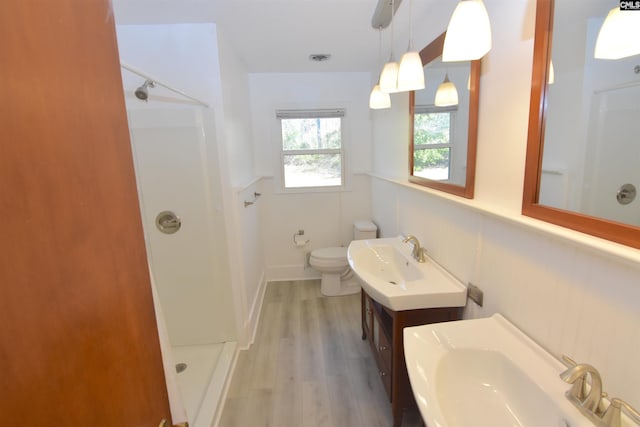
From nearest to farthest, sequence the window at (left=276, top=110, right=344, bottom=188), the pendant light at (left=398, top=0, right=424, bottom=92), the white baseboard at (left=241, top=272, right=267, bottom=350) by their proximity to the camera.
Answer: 1. the pendant light at (left=398, top=0, right=424, bottom=92)
2. the white baseboard at (left=241, top=272, right=267, bottom=350)
3. the window at (left=276, top=110, right=344, bottom=188)

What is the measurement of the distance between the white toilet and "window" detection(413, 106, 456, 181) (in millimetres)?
1175

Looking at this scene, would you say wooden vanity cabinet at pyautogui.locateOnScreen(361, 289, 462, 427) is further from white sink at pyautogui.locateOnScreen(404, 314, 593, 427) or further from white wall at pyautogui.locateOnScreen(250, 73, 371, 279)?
white wall at pyautogui.locateOnScreen(250, 73, 371, 279)

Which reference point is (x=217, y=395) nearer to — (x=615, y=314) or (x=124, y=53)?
(x=615, y=314)

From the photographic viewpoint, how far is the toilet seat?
2957mm

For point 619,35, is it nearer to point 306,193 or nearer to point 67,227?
point 67,227

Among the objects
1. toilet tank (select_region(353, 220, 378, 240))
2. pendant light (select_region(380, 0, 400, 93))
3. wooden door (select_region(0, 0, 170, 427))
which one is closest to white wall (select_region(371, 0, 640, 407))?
pendant light (select_region(380, 0, 400, 93))

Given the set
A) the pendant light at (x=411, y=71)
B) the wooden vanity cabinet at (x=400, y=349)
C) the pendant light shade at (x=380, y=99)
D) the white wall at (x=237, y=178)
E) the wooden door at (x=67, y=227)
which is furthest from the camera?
the white wall at (x=237, y=178)

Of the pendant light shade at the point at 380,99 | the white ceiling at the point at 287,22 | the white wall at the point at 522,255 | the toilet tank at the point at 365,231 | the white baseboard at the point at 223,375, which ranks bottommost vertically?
the white baseboard at the point at 223,375

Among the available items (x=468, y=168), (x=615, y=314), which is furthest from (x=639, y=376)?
(x=468, y=168)

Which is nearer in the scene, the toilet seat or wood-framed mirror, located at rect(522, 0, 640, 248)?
wood-framed mirror, located at rect(522, 0, 640, 248)

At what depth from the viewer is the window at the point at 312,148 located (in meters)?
3.24

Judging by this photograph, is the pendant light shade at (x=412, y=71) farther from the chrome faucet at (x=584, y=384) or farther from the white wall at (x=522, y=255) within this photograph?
the chrome faucet at (x=584, y=384)

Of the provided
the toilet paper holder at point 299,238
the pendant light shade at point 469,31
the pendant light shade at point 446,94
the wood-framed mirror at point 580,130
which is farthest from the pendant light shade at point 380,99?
the toilet paper holder at point 299,238

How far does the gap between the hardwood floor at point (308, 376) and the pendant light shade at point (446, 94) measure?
5.65 feet
